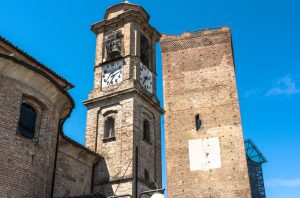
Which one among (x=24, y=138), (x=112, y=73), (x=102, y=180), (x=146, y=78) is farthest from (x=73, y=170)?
(x=146, y=78)

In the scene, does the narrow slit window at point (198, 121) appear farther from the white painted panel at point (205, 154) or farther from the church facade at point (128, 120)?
the white painted panel at point (205, 154)

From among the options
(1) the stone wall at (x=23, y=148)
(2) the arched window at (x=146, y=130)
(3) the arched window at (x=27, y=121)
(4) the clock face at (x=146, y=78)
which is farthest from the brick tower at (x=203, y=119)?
(3) the arched window at (x=27, y=121)

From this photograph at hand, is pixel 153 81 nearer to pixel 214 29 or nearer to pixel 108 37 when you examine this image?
pixel 108 37

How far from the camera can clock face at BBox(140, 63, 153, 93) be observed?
19591mm

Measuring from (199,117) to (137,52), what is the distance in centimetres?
689

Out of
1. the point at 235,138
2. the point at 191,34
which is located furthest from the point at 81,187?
the point at 191,34

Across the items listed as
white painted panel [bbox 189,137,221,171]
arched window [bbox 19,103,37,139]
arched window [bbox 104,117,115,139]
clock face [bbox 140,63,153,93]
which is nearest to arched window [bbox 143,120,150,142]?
arched window [bbox 104,117,115,139]

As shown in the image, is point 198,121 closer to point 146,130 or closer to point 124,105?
point 146,130

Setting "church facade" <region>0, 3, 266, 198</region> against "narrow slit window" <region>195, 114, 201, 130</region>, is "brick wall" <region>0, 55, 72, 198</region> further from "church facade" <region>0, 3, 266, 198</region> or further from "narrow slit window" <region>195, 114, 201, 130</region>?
"narrow slit window" <region>195, 114, 201, 130</region>

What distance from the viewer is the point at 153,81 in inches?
809

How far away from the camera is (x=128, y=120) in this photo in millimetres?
17406

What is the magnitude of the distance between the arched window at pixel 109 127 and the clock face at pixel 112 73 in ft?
6.06

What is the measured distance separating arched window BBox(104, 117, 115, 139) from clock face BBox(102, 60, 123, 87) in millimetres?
1848

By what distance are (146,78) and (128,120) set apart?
3.29 m
